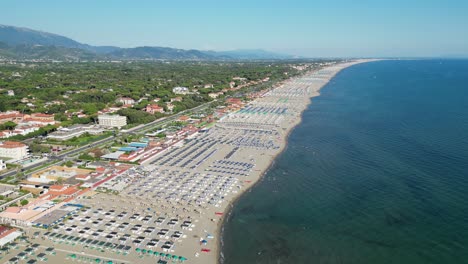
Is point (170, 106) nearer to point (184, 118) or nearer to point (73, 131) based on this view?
point (184, 118)

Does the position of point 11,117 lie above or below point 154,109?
below

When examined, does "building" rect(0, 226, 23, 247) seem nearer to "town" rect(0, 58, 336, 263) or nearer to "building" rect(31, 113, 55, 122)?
"town" rect(0, 58, 336, 263)

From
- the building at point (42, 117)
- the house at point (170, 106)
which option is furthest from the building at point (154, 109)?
the building at point (42, 117)

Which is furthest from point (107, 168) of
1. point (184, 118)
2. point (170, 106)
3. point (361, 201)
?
point (170, 106)

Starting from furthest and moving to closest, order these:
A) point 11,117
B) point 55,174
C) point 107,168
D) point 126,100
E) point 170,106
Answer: point 126,100 < point 170,106 < point 11,117 < point 107,168 < point 55,174

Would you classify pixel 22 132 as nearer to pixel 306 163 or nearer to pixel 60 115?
pixel 60 115

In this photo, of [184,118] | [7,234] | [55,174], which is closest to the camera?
[7,234]

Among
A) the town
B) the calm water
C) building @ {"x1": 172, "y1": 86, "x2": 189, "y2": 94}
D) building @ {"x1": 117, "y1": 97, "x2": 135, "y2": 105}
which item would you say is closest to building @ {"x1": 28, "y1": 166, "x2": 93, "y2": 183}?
the town
